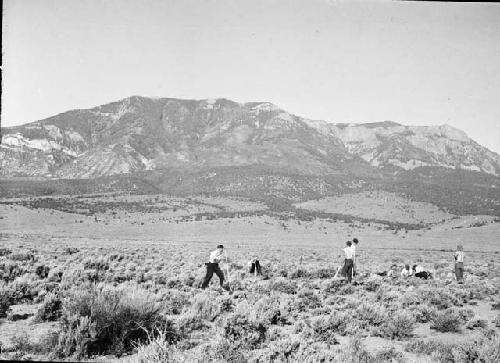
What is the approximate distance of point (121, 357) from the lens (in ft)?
21.7

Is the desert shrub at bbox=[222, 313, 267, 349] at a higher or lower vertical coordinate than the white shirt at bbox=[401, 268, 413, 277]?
higher

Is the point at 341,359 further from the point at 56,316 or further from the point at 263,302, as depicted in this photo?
the point at 56,316

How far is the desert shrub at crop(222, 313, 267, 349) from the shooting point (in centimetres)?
720

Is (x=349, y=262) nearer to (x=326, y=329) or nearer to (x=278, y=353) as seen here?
(x=326, y=329)

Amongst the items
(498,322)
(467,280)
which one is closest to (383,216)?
(467,280)

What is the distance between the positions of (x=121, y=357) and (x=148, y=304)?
39.9 inches

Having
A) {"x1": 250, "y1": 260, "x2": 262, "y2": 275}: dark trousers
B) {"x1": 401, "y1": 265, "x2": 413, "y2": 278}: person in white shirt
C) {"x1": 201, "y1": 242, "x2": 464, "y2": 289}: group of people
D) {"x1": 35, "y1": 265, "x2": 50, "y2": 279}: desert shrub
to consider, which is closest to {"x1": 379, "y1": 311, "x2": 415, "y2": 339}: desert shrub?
→ {"x1": 201, "y1": 242, "x2": 464, "y2": 289}: group of people

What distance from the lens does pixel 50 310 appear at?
29.0ft

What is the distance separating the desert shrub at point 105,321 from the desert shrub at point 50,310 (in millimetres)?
1484

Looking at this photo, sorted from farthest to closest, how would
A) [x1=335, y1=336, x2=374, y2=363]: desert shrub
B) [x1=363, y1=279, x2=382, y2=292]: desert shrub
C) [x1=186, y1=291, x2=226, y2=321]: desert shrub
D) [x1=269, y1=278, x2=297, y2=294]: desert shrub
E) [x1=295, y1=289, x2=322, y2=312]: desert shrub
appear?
1. [x1=363, y1=279, x2=382, y2=292]: desert shrub
2. [x1=269, y1=278, x2=297, y2=294]: desert shrub
3. [x1=295, y1=289, x2=322, y2=312]: desert shrub
4. [x1=186, y1=291, x2=226, y2=321]: desert shrub
5. [x1=335, y1=336, x2=374, y2=363]: desert shrub

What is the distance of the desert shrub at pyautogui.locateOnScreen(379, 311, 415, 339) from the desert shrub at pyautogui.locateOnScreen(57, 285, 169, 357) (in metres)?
4.04

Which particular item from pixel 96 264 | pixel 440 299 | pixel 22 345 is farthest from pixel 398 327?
pixel 96 264

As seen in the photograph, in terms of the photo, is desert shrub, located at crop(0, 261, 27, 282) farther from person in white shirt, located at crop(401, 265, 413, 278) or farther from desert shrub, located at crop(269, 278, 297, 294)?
person in white shirt, located at crop(401, 265, 413, 278)

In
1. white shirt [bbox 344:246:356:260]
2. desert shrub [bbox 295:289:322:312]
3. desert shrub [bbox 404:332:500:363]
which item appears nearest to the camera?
desert shrub [bbox 404:332:500:363]
